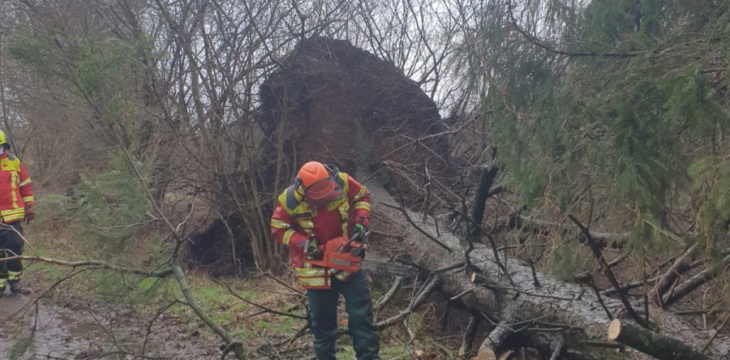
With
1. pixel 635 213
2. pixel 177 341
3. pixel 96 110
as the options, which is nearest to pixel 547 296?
pixel 635 213

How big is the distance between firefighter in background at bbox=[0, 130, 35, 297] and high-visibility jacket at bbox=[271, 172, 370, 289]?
3.86m

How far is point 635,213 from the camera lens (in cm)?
355

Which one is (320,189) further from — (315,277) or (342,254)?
(315,277)

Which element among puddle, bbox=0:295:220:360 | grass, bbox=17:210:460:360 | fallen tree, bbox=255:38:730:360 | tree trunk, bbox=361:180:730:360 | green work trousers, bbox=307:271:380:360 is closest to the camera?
tree trunk, bbox=361:180:730:360

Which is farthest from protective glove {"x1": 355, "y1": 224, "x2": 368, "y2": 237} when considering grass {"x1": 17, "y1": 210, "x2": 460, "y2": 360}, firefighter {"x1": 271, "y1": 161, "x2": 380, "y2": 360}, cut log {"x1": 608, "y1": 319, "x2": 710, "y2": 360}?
cut log {"x1": 608, "y1": 319, "x2": 710, "y2": 360}

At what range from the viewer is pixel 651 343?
3.76 m

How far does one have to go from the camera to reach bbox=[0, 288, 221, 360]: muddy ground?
4.97 meters

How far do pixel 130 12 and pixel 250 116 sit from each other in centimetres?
253

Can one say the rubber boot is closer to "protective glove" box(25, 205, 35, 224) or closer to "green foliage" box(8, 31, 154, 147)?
"protective glove" box(25, 205, 35, 224)

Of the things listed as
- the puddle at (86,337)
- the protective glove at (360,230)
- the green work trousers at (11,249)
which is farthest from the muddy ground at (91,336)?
the protective glove at (360,230)

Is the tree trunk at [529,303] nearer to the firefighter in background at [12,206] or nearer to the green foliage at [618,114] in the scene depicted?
the green foliage at [618,114]

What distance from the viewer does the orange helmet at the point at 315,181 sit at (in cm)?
453

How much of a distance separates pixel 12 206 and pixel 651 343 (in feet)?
21.6

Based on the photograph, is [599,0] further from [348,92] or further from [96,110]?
[348,92]
